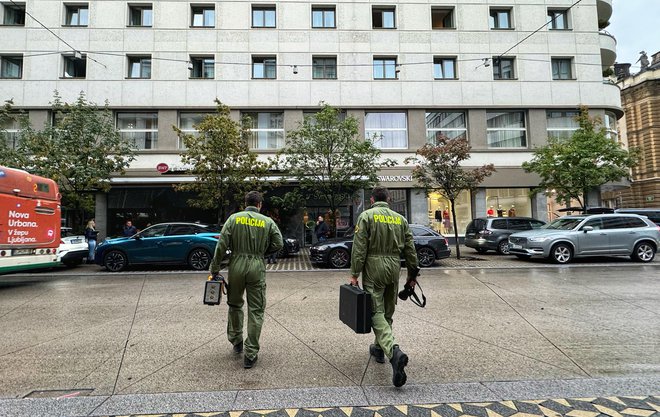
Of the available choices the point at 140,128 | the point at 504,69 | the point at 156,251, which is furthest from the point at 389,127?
the point at 156,251

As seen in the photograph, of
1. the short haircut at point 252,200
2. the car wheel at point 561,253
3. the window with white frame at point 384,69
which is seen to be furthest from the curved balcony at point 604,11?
the short haircut at point 252,200

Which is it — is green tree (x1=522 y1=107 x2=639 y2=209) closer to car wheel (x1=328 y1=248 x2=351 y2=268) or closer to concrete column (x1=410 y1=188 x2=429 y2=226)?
concrete column (x1=410 y1=188 x2=429 y2=226)

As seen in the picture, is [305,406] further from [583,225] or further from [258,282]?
[583,225]

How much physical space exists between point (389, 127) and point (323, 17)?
22.5ft

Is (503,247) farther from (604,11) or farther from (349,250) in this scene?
(604,11)

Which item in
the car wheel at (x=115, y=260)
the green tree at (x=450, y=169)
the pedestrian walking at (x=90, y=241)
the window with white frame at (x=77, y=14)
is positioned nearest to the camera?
the car wheel at (x=115, y=260)

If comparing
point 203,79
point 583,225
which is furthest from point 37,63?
point 583,225

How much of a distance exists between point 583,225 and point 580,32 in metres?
13.7

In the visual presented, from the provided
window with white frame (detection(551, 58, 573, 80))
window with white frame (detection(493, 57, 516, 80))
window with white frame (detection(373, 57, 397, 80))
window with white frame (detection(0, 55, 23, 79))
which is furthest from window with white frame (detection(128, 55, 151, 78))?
window with white frame (detection(551, 58, 573, 80))

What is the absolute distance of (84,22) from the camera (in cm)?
1934

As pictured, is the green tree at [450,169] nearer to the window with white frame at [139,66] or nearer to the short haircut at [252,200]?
the short haircut at [252,200]

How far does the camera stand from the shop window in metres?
19.7

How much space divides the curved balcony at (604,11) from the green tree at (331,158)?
1791 cm

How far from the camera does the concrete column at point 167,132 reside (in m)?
18.7
